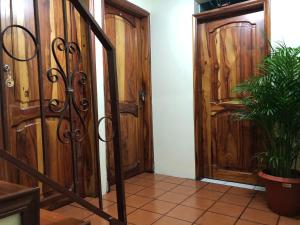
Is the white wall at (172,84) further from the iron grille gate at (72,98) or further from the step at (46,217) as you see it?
the step at (46,217)

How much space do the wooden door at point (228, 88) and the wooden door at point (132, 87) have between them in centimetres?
69

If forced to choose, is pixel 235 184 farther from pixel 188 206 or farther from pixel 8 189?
pixel 8 189

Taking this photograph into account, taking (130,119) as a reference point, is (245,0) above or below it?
above

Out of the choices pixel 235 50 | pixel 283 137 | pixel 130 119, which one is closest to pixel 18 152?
pixel 130 119

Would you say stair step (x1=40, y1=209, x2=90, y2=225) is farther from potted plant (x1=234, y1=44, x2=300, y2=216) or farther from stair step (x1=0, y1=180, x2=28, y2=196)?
potted plant (x1=234, y1=44, x2=300, y2=216)

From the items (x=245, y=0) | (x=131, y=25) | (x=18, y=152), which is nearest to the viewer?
(x=18, y=152)

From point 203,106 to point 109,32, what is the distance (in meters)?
1.29

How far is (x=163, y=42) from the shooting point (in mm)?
3160

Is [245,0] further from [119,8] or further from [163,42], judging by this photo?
[119,8]

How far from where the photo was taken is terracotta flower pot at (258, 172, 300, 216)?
6.81ft

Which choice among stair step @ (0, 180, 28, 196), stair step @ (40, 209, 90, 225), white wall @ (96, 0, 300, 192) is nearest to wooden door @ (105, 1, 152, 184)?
white wall @ (96, 0, 300, 192)

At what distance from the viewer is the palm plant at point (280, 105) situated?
2039 mm

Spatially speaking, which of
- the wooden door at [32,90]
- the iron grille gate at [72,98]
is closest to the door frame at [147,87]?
the wooden door at [32,90]

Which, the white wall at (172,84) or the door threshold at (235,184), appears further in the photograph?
the white wall at (172,84)
